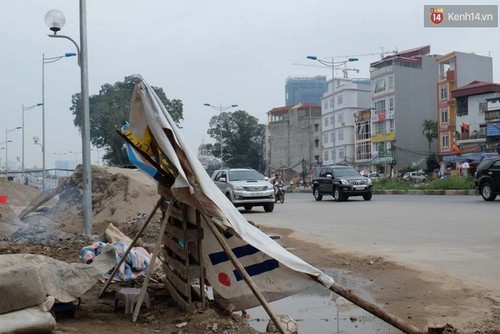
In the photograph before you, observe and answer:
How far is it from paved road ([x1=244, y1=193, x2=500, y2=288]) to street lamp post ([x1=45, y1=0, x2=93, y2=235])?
479 cm

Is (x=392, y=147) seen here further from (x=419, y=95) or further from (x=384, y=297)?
(x=384, y=297)

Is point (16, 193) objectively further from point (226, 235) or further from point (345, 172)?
point (226, 235)

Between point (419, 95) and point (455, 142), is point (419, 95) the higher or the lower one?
the higher one

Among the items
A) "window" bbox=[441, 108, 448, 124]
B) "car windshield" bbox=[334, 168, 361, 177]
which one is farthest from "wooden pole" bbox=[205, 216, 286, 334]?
"window" bbox=[441, 108, 448, 124]

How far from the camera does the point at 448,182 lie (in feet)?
102

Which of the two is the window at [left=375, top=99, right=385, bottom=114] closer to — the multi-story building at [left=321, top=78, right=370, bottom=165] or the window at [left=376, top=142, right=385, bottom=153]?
the window at [left=376, top=142, right=385, bottom=153]

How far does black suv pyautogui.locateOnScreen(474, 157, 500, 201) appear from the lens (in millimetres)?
19953

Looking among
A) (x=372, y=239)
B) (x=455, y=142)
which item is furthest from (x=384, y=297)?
(x=455, y=142)

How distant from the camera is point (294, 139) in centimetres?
9369

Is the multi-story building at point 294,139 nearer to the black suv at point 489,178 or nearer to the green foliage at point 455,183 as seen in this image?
the green foliage at point 455,183

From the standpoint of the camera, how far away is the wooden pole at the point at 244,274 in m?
→ 4.24

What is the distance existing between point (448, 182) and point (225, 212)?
96.1ft

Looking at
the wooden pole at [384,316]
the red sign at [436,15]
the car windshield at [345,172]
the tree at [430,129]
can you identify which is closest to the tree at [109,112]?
the car windshield at [345,172]

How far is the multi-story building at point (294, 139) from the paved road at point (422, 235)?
70471 millimetres
